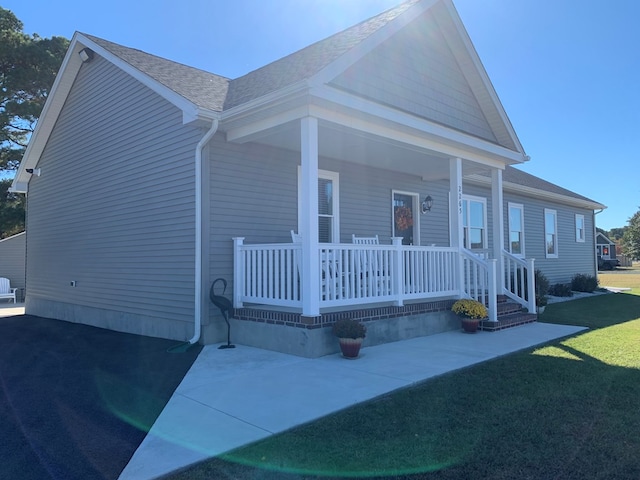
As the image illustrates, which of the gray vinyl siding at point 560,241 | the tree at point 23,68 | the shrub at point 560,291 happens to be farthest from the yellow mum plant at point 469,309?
the tree at point 23,68

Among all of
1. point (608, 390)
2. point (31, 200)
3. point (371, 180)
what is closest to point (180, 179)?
point (371, 180)

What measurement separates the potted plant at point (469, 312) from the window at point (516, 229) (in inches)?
274

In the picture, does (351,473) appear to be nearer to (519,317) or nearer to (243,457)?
(243,457)

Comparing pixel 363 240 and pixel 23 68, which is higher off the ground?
pixel 23 68

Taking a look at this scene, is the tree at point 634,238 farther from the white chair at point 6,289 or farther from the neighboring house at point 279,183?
the white chair at point 6,289

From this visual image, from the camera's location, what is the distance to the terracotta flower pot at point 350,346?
5754 mm

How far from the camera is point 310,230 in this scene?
19.2 ft

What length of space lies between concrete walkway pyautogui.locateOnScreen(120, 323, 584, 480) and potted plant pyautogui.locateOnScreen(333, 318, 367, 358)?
0.46 feet

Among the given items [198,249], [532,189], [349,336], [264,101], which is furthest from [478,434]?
[532,189]

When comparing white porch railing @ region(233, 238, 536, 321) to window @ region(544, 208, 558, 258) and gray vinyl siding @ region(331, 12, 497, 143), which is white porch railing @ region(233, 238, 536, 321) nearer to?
gray vinyl siding @ region(331, 12, 497, 143)

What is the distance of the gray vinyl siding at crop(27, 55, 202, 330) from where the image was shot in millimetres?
7375

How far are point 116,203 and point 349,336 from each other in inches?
226

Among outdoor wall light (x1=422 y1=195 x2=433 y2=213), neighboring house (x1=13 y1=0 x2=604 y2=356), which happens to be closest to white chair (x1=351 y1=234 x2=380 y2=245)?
neighboring house (x1=13 y1=0 x2=604 y2=356)

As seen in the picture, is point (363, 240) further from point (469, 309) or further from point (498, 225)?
point (498, 225)
